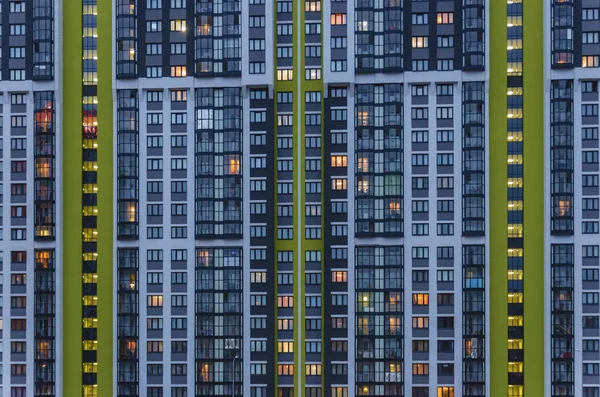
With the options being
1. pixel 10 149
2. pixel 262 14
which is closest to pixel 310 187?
pixel 262 14

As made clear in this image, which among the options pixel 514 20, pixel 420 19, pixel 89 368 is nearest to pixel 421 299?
pixel 420 19

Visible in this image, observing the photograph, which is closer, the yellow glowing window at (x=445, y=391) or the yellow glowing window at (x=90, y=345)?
the yellow glowing window at (x=445, y=391)

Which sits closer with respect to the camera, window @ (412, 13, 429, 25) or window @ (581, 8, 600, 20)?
window @ (581, 8, 600, 20)

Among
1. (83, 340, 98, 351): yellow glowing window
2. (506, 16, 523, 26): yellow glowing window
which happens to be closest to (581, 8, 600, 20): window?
(506, 16, 523, 26): yellow glowing window

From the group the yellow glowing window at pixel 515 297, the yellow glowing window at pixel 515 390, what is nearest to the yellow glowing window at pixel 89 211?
the yellow glowing window at pixel 515 297

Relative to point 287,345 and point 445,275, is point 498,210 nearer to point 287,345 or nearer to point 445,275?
point 445,275

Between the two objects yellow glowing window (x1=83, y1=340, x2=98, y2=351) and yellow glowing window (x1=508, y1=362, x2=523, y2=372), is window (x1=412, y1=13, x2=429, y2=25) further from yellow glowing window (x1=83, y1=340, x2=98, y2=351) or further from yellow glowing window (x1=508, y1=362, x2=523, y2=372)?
yellow glowing window (x1=83, y1=340, x2=98, y2=351)

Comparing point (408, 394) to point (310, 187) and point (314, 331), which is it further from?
point (310, 187)

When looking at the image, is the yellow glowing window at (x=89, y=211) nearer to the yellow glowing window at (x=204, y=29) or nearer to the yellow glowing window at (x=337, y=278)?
the yellow glowing window at (x=204, y=29)
